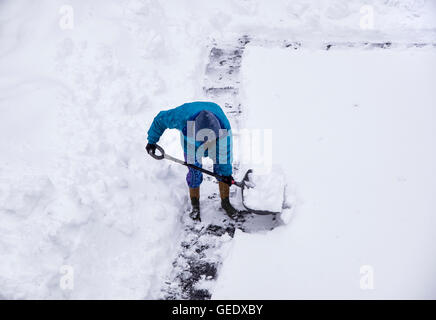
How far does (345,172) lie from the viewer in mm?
4082

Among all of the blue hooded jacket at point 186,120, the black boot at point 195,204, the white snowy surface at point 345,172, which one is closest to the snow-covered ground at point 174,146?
the white snowy surface at point 345,172

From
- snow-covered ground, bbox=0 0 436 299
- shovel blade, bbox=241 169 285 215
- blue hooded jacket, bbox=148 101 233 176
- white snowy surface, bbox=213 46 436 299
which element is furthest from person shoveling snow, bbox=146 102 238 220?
white snowy surface, bbox=213 46 436 299

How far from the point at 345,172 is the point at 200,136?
1.60 metres

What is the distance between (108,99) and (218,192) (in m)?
1.70

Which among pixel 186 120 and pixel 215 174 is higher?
pixel 186 120

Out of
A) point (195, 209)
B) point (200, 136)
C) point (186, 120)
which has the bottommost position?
point (195, 209)

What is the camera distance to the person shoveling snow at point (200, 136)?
3.36 m

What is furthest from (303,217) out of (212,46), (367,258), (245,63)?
(212,46)

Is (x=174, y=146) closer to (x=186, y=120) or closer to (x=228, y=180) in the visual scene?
(x=228, y=180)

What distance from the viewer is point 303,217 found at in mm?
3699

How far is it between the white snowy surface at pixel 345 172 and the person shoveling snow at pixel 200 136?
22.5 inches

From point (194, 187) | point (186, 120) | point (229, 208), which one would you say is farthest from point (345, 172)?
point (186, 120)

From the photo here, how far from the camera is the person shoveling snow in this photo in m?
3.36
